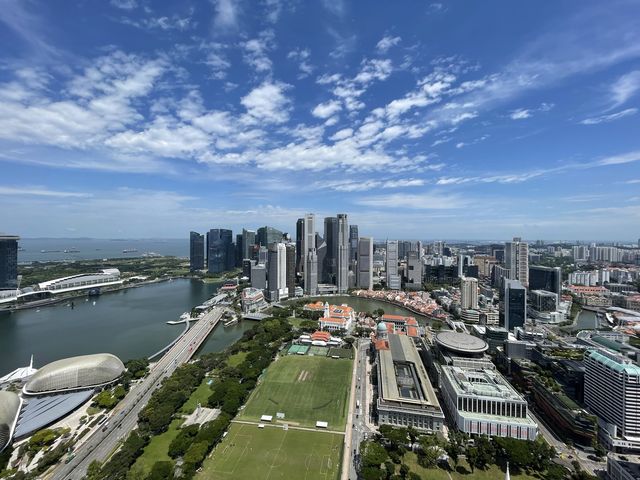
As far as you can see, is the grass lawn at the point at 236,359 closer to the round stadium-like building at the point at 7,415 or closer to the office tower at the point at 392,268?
the round stadium-like building at the point at 7,415

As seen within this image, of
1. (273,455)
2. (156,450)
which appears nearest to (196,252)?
(156,450)

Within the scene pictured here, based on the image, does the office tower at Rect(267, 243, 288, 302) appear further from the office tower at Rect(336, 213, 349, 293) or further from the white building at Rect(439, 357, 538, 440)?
the white building at Rect(439, 357, 538, 440)

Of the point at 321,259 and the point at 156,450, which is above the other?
the point at 321,259

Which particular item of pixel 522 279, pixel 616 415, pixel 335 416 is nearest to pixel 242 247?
pixel 522 279

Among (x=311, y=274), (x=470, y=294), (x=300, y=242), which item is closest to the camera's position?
(x=470, y=294)

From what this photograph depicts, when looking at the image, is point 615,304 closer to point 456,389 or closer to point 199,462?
point 456,389

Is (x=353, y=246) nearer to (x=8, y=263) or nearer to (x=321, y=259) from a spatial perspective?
(x=321, y=259)

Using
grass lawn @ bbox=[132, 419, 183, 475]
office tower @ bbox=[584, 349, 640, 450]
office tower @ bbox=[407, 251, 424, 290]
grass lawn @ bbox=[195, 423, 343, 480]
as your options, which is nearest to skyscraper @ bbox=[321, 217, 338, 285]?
office tower @ bbox=[407, 251, 424, 290]
